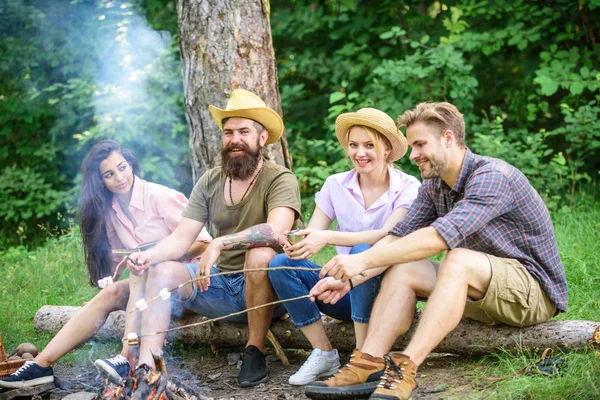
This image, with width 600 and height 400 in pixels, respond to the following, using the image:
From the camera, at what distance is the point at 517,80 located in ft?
28.3

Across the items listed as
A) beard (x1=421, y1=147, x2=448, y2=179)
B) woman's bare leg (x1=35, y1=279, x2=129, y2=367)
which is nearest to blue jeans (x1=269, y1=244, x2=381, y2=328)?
beard (x1=421, y1=147, x2=448, y2=179)

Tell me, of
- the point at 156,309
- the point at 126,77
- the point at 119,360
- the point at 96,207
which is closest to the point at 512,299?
the point at 156,309

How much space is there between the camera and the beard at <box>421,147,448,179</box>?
11.8ft

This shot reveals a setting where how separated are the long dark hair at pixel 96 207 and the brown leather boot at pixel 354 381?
6.21 ft

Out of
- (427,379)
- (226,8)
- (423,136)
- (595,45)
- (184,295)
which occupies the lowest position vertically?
(427,379)

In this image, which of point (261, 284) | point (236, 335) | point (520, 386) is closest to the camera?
point (520, 386)

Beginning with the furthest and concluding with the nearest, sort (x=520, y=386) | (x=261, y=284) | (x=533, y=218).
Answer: (x=261, y=284)
(x=533, y=218)
(x=520, y=386)

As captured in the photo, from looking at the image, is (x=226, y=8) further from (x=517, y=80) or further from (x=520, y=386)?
(x=517, y=80)

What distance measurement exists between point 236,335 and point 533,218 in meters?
2.08

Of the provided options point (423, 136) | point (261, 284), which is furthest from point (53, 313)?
point (423, 136)

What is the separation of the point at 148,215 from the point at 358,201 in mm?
1421

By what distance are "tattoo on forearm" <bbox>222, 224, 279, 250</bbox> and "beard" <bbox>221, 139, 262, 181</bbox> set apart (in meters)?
0.39

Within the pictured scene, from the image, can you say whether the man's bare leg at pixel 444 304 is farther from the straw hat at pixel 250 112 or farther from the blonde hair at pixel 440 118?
the straw hat at pixel 250 112

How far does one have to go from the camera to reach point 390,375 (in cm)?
327
